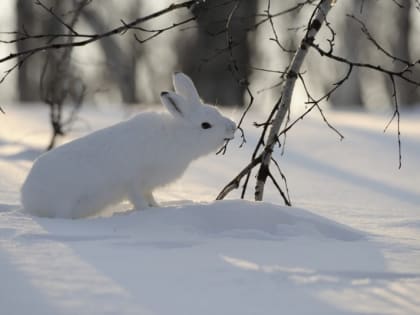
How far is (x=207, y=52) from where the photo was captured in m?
14.2

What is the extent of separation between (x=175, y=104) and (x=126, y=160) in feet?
1.37

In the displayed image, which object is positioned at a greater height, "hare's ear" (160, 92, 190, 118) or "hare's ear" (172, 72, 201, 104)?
"hare's ear" (172, 72, 201, 104)

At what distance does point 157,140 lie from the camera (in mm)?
3861

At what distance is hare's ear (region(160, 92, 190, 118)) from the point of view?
388cm

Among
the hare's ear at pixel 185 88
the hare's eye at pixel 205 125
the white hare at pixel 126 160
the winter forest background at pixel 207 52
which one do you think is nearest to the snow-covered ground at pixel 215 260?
the white hare at pixel 126 160

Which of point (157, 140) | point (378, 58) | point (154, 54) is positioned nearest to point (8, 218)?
point (157, 140)

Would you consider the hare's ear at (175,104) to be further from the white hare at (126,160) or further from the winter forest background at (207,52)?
the winter forest background at (207,52)

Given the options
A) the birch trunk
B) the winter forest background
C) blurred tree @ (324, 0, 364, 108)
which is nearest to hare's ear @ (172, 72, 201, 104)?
the birch trunk

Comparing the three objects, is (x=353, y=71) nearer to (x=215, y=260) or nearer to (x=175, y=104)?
(x=175, y=104)

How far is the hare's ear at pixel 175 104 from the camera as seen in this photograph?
12.7 feet

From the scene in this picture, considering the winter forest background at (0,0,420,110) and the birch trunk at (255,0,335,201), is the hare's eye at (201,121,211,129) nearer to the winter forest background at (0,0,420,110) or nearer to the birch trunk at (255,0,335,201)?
the birch trunk at (255,0,335,201)

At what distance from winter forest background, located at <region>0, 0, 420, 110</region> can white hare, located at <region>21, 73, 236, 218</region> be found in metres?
1.69

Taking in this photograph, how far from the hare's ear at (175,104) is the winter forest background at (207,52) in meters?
1.75

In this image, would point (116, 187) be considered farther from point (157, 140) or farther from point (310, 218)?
point (310, 218)
